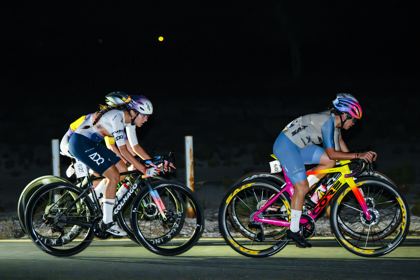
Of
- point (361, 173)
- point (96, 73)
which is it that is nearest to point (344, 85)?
point (96, 73)

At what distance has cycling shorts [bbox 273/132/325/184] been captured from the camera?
5867mm

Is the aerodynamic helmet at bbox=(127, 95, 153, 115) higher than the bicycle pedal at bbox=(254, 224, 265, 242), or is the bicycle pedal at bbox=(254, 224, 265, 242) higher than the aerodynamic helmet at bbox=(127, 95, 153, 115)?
the aerodynamic helmet at bbox=(127, 95, 153, 115)

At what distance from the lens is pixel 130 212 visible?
5.99 m

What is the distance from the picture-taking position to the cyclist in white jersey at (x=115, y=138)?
6031 mm

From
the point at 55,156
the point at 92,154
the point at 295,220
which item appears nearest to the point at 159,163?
the point at 92,154

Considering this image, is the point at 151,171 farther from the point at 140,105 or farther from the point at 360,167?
the point at 360,167

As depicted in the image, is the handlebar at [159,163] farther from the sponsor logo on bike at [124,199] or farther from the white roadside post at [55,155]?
the white roadside post at [55,155]

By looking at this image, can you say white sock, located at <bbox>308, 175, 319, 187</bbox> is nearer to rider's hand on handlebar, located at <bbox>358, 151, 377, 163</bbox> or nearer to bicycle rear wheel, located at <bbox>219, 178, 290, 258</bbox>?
bicycle rear wheel, located at <bbox>219, 178, 290, 258</bbox>

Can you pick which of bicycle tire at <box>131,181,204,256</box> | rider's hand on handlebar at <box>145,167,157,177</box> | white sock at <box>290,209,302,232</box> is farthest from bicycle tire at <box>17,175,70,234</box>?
white sock at <box>290,209,302,232</box>

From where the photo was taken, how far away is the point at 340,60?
92.9 ft

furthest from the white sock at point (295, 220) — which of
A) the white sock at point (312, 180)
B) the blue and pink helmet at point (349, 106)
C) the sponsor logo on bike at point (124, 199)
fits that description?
the sponsor logo on bike at point (124, 199)

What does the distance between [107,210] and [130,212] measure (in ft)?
0.92

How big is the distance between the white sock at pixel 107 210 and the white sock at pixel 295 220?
203cm

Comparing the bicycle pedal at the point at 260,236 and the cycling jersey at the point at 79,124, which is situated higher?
the cycling jersey at the point at 79,124
